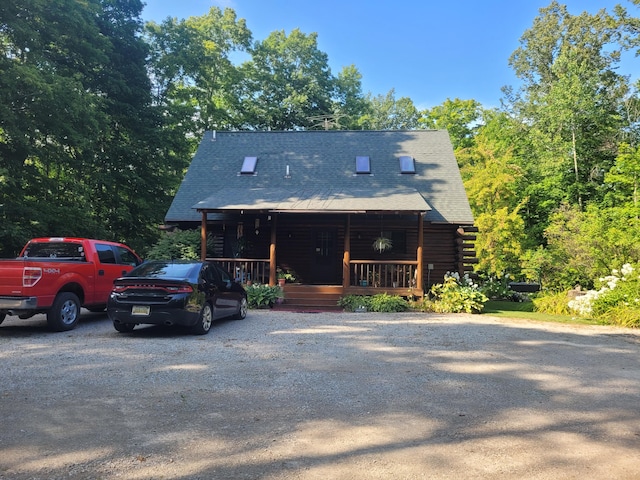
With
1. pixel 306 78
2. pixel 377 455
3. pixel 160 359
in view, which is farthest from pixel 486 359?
pixel 306 78

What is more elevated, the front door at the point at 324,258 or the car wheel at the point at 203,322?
the front door at the point at 324,258

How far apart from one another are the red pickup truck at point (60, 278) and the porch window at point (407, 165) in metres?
11.2

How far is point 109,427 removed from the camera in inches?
158

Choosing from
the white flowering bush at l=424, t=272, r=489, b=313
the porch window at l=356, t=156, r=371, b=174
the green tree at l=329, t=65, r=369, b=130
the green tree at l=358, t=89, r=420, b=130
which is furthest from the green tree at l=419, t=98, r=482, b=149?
the white flowering bush at l=424, t=272, r=489, b=313

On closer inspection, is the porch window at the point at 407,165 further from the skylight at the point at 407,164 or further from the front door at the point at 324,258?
the front door at the point at 324,258

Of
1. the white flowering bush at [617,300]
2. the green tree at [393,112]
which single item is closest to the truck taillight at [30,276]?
the white flowering bush at [617,300]

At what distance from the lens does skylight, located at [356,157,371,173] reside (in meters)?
18.2

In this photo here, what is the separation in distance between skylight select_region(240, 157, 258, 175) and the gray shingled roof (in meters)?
0.19

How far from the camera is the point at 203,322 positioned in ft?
28.5

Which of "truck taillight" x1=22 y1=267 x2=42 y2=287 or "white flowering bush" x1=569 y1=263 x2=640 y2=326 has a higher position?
"truck taillight" x1=22 y1=267 x2=42 y2=287

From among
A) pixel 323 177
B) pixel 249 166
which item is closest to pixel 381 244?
pixel 323 177

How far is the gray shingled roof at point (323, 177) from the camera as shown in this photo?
14992mm

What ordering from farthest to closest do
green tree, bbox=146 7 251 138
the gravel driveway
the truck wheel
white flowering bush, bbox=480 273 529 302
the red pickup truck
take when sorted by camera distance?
green tree, bbox=146 7 251 138 → white flowering bush, bbox=480 273 529 302 → the truck wheel → the red pickup truck → the gravel driveway

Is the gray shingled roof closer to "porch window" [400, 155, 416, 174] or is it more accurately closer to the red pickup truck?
"porch window" [400, 155, 416, 174]
